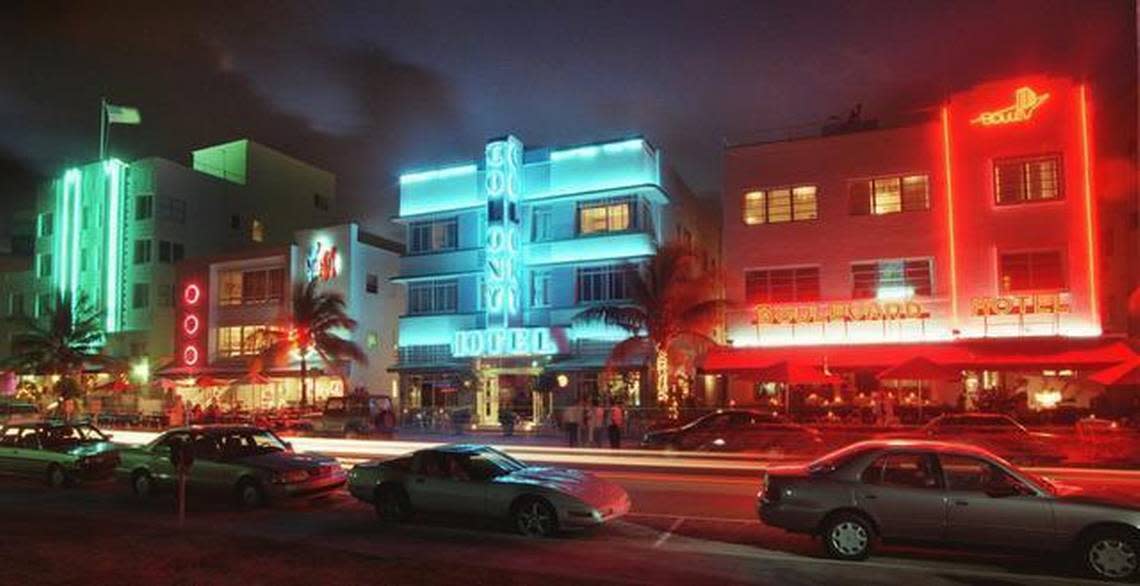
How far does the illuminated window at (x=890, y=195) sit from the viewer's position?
3161 cm

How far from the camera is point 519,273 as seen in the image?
129ft

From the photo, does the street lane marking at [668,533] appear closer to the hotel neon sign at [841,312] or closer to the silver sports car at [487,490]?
the silver sports car at [487,490]

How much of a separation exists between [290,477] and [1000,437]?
16.3m

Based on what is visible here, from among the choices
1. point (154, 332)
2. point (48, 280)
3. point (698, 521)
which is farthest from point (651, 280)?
point (48, 280)

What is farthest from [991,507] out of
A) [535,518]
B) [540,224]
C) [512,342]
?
[540,224]

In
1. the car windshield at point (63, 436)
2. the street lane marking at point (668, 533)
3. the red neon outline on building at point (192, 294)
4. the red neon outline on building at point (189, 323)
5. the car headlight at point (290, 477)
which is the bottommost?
the street lane marking at point (668, 533)

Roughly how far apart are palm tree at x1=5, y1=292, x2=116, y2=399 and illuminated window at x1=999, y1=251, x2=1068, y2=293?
43.4 m

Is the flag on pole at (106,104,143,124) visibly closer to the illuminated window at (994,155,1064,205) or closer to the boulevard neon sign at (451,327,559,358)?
the boulevard neon sign at (451,327,559,358)

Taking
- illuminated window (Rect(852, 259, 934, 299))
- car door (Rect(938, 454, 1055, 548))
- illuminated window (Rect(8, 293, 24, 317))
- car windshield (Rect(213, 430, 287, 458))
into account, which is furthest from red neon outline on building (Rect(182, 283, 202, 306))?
car door (Rect(938, 454, 1055, 548))

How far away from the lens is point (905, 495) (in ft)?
35.4

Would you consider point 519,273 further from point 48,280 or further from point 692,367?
point 48,280

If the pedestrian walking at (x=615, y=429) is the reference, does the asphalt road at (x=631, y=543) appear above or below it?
below

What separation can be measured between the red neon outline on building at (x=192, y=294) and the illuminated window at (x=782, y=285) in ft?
99.8

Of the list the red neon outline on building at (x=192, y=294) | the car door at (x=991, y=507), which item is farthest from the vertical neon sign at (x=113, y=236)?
the car door at (x=991, y=507)
